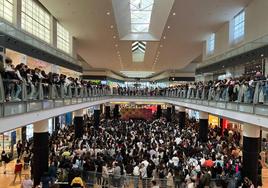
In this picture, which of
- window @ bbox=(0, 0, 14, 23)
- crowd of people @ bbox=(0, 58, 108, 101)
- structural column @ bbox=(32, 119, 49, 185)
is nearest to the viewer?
crowd of people @ bbox=(0, 58, 108, 101)

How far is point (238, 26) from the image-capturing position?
24.5 metres

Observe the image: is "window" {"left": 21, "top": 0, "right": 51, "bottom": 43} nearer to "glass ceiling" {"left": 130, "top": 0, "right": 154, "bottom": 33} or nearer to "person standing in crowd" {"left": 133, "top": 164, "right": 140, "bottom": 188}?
"glass ceiling" {"left": 130, "top": 0, "right": 154, "bottom": 33}

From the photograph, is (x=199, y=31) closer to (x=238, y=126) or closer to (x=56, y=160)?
(x=238, y=126)

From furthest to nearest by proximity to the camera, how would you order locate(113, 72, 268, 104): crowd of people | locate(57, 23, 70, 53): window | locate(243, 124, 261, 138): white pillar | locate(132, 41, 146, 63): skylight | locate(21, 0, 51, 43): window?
locate(132, 41, 146, 63): skylight, locate(57, 23, 70, 53): window, locate(21, 0, 51, 43): window, locate(243, 124, 261, 138): white pillar, locate(113, 72, 268, 104): crowd of people

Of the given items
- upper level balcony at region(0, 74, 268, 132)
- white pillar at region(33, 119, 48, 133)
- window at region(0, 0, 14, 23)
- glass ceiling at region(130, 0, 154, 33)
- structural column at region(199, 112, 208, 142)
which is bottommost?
structural column at region(199, 112, 208, 142)

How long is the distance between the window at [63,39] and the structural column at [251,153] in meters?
19.6

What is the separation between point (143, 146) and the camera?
1978 centimetres

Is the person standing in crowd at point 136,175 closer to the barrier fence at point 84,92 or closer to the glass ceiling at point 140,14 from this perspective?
the barrier fence at point 84,92

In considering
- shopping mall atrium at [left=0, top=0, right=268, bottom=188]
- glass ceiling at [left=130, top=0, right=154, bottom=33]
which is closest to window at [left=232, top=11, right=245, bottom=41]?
shopping mall atrium at [left=0, top=0, right=268, bottom=188]

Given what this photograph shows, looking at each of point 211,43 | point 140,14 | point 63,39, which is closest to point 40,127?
point 63,39

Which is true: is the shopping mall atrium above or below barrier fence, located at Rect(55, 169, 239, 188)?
above

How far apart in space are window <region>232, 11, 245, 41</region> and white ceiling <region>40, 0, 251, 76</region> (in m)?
0.43

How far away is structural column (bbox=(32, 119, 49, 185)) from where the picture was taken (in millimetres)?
14602

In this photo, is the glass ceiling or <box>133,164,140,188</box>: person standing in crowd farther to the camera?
the glass ceiling
